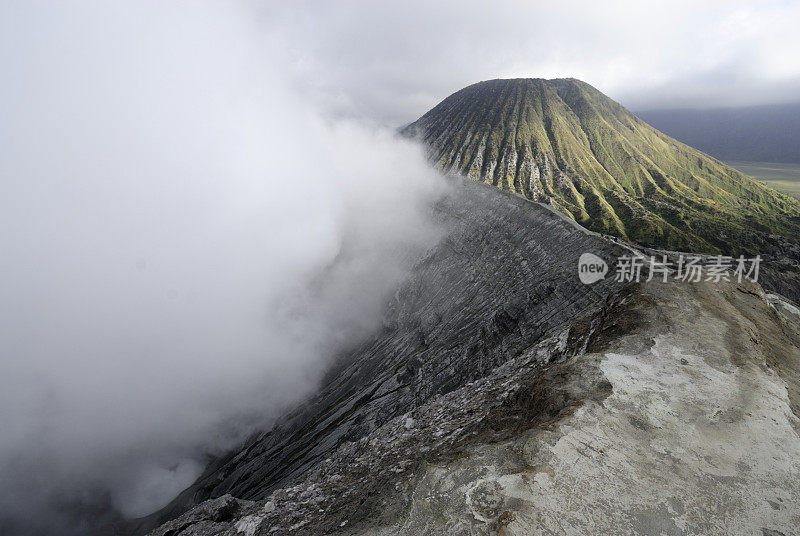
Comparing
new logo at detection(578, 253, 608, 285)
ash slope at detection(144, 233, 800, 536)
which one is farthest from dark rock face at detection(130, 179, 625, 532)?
ash slope at detection(144, 233, 800, 536)

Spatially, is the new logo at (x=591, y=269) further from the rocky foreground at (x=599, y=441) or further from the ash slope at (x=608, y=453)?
the ash slope at (x=608, y=453)

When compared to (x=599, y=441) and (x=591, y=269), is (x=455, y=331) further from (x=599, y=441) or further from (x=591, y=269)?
(x=599, y=441)

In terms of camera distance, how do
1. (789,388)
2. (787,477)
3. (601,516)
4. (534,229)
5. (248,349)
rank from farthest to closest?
(248,349) < (534,229) < (789,388) < (787,477) < (601,516)

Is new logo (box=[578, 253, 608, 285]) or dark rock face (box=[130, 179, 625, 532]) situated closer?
new logo (box=[578, 253, 608, 285])

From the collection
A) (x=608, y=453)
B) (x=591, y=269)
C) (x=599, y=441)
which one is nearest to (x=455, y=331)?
(x=591, y=269)

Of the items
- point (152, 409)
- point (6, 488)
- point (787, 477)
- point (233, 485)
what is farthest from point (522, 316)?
point (6, 488)

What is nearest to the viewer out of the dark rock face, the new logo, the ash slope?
the ash slope

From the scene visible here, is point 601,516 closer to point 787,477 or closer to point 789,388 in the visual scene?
point 787,477

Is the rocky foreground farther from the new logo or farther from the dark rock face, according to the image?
the new logo
